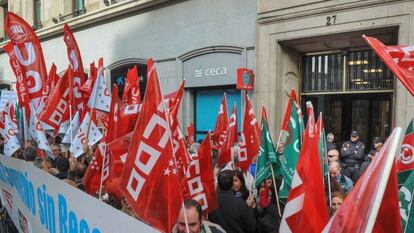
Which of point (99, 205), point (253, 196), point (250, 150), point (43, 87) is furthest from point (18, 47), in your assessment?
point (99, 205)

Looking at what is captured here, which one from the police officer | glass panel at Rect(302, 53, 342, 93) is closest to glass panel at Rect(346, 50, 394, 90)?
glass panel at Rect(302, 53, 342, 93)

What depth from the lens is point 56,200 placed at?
11.5ft

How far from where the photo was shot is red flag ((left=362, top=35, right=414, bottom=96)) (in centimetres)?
317

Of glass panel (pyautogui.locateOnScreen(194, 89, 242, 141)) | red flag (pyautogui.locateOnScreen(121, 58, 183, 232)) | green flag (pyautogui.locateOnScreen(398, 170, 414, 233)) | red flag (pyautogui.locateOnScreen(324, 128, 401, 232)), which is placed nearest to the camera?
red flag (pyautogui.locateOnScreen(324, 128, 401, 232))

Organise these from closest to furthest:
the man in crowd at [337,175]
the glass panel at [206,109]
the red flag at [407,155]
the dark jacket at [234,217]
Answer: the red flag at [407,155]
the dark jacket at [234,217]
the man in crowd at [337,175]
the glass panel at [206,109]

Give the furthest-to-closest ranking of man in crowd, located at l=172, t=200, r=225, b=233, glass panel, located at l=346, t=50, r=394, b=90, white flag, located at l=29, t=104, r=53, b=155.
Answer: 1. glass panel, located at l=346, t=50, r=394, b=90
2. white flag, located at l=29, t=104, r=53, b=155
3. man in crowd, located at l=172, t=200, r=225, b=233

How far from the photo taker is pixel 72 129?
6844 mm

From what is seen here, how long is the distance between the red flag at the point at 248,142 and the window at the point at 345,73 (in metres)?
4.95

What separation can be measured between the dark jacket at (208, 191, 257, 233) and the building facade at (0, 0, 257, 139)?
7103 millimetres

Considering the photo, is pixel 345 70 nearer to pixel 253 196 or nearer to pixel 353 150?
pixel 353 150

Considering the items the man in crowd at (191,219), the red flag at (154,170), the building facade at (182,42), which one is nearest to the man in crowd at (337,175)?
the man in crowd at (191,219)

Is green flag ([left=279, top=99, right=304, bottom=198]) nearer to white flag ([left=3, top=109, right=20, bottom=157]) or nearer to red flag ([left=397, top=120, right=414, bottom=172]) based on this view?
red flag ([left=397, top=120, right=414, bottom=172])

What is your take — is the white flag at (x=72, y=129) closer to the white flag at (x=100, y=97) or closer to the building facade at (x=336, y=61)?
the white flag at (x=100, y=97)

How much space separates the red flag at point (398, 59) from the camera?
3.17m
